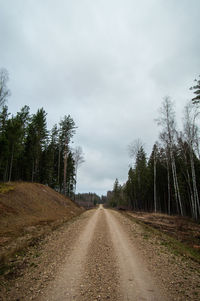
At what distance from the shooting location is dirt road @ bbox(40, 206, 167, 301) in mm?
3422

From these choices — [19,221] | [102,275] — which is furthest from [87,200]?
[102,275]

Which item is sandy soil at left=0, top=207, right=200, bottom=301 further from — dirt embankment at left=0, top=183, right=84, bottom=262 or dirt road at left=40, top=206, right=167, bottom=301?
dirt embankment at left=0, top=183, right=84, bottom=262

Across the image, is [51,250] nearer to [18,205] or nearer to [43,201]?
[18,205]

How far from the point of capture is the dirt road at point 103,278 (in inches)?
135

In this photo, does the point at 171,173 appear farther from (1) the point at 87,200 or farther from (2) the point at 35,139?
(1) the point at 87,200

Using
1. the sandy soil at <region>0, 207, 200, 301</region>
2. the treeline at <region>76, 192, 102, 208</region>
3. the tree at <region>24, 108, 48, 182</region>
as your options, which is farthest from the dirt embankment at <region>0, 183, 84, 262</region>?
the treeline at <region>76, 192, 102, 208</region>

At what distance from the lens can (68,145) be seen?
28.0 metres

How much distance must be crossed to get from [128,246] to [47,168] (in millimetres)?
28686

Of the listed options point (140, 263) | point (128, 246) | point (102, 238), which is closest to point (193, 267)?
point (140, 263)

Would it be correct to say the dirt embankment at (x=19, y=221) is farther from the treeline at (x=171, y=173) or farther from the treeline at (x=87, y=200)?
the treeline at (x=87, y=200)

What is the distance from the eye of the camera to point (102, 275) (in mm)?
4355

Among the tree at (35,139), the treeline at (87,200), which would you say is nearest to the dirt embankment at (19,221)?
the tree at (35,139)

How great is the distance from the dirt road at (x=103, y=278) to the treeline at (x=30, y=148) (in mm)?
20536

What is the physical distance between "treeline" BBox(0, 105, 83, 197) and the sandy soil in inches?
789
